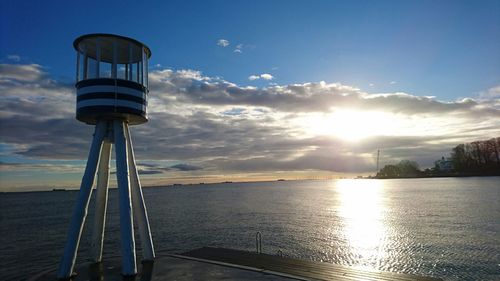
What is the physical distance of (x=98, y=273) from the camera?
55.3 feet

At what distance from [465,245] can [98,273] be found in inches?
1337

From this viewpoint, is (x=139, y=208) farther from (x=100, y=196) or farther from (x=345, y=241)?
(x=345, y=241)

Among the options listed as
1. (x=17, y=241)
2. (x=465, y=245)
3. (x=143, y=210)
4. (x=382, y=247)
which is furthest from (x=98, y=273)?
(x=17, y=241)

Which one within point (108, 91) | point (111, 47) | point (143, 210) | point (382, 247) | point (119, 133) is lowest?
point (382, 247)

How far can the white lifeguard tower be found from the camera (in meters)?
16.7

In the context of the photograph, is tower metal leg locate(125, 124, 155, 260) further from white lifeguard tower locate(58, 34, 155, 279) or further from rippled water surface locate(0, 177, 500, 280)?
rippled water surface locate(0, 177, 500, 280)

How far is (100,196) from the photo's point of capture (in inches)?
750

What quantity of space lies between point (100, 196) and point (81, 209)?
2280 mm

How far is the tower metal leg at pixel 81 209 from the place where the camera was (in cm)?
1611

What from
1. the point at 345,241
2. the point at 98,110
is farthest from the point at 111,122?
the point at 345,241

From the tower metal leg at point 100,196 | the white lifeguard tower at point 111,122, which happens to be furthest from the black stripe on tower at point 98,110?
the tower metal leg at point 100,196

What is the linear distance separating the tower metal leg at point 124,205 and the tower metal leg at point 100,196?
1.52 meters

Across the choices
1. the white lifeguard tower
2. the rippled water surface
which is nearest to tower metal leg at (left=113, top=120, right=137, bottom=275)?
the white lifeguard tower

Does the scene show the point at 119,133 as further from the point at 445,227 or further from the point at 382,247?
the point at 445,227
